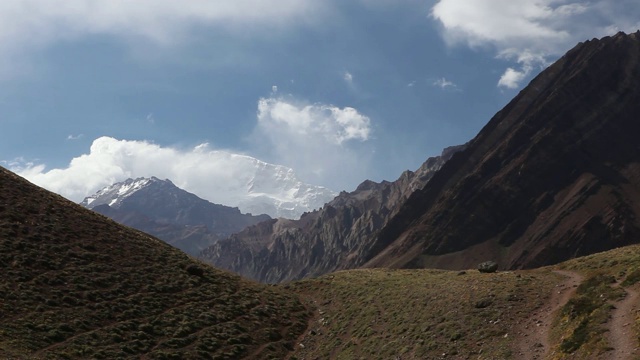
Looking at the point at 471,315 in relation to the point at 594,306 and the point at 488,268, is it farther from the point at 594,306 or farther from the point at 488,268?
the point at 488,268

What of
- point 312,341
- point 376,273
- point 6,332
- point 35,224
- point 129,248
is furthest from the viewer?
point 376,273

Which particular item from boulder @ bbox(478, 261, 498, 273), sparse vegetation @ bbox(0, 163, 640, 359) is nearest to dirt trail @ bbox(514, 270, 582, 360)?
sparse vegetation @ bbox(0, 163, 640, 359)

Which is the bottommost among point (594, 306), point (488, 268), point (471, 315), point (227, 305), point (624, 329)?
point (227, 305)

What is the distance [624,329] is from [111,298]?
45177 millimetres

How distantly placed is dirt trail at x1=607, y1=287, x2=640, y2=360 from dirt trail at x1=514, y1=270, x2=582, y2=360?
4.60m

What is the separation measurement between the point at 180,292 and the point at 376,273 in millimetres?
31910

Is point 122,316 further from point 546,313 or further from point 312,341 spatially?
point 546,313

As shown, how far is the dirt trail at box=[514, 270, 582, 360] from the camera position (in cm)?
3994

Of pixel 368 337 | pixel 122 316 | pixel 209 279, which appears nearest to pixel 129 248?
pixel 209 279

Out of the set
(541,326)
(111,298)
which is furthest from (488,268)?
(111,298)

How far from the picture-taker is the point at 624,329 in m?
37.4

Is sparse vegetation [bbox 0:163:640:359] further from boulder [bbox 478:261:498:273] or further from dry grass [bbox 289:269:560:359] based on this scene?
boulder [bbox 478:261:498:273]

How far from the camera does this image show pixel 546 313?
4638 centimetres

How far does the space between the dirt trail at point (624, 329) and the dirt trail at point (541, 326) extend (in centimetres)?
460
